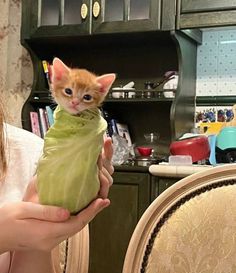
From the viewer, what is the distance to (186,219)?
79 cm

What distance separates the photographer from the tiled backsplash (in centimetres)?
246

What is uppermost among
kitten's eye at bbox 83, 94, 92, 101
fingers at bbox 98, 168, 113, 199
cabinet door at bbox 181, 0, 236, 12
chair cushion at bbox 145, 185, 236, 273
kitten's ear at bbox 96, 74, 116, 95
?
cabinet door at bbox 181, 0, 236, 12

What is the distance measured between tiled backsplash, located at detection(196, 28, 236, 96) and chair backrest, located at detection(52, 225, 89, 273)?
172 centimetres

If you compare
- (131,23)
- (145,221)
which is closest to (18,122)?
(131,23)

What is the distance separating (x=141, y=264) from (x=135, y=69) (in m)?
1.96

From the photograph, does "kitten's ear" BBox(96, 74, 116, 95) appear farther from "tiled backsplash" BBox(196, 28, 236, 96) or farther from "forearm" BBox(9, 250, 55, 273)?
"tiled backsplash" BBox(196, 28, 236, 96)

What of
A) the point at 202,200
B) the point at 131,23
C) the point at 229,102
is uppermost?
the point at 131,23

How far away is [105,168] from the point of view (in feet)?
2.02

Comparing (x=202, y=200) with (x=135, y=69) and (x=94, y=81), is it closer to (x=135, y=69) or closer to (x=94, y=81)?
(x=94, y=81)

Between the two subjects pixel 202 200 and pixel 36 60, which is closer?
pixel 202 200

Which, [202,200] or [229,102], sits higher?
[229,102]

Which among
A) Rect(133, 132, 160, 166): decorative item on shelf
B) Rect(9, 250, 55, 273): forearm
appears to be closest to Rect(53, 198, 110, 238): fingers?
Rect(9, 250, 55, 273): forearm

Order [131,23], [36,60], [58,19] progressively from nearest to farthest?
[131,23] → [58,19] → [36,60]

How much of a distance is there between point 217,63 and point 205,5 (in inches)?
15.6
